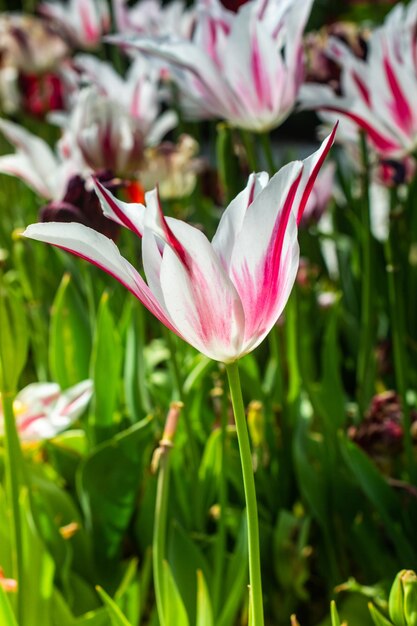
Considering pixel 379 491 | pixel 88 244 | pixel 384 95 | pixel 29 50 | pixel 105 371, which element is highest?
pixel 88 244

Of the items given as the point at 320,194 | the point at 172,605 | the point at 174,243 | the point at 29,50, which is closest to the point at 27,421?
the point at 172,605

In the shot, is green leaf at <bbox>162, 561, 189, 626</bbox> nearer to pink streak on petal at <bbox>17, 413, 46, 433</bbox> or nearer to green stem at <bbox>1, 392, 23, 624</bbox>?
green stem at <bbox>1, 392, 23, 624</bbox>

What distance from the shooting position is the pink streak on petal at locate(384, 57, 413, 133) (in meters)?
0.95

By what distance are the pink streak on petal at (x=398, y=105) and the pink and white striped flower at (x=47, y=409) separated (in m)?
0.43

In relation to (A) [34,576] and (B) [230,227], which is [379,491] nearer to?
(A) [34,576]

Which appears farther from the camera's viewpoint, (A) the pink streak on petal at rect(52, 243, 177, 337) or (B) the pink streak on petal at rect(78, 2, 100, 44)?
(B) the pink streak on petal at rect(78, 2, 100, 44)

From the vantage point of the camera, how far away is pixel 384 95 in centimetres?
96

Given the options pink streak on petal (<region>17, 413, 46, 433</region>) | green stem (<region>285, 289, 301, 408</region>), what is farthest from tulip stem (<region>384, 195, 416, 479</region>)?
pink streak on petal (<region>17, 413, 46, 433</region>)

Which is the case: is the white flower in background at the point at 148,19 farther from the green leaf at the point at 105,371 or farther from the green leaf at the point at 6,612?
the green leaf at the point at 6,612

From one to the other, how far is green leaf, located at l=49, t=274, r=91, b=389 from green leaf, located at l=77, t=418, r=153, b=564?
173 millimetres

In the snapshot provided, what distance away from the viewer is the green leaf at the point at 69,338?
1074mm

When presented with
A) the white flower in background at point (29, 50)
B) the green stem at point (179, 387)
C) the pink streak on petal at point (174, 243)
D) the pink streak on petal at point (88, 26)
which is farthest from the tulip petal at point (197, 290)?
the pink streak on petal at point (88, 26)

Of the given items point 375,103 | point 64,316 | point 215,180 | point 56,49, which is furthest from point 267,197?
point 56,49

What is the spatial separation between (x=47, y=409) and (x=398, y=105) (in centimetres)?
49
